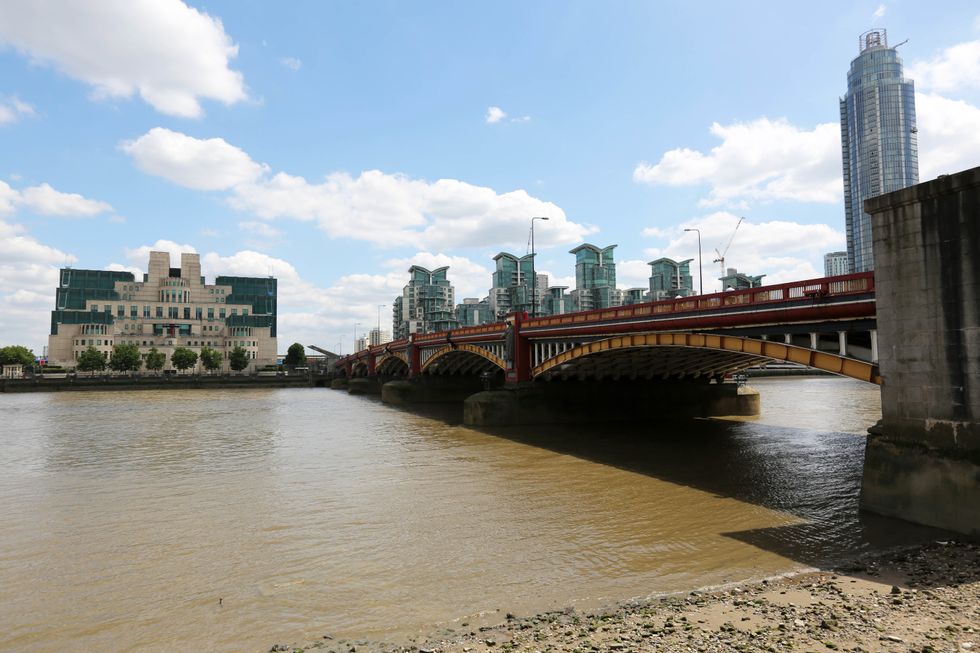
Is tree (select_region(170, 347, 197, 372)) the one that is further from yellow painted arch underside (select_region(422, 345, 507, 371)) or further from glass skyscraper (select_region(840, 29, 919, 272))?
glass skyscraper (select_region(840, 29, 919, 272))

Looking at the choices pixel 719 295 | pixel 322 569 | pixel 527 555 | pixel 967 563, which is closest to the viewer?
pixel 967 563

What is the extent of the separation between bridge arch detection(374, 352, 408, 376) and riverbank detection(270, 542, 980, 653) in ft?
182

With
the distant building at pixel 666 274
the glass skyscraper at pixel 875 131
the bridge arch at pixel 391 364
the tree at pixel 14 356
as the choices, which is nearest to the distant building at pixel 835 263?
the glass skyscraper at pixel 875 131

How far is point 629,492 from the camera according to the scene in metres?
17.5

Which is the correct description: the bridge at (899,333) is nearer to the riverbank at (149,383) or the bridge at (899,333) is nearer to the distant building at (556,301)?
the riverbank at (149,383)

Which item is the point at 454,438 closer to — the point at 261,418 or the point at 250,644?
the point at 261,418

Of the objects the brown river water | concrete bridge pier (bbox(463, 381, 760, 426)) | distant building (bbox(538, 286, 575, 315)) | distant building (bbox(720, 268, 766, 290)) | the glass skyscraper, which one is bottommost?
the brown river water

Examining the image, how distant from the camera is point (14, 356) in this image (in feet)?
356

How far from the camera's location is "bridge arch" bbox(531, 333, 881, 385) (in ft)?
55.0

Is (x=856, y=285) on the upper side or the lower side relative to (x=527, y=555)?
upper

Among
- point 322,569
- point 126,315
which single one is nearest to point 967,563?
point 322,569

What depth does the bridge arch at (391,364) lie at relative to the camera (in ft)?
221

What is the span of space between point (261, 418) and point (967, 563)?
40993mm

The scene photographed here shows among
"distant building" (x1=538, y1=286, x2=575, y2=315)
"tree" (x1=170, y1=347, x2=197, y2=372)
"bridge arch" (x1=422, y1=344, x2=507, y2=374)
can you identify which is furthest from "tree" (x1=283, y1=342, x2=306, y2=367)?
"bridge arch" (x1=422, y1=344, x2=507, y2=374)
